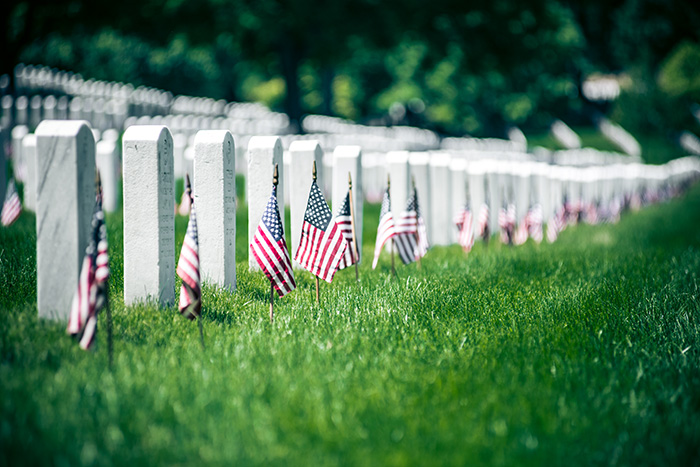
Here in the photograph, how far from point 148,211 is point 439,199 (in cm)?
559

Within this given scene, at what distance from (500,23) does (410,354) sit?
74.1 feet

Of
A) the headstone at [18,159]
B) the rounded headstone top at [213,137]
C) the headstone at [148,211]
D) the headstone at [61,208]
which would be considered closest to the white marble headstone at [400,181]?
the rounded headstone top at [213,137]

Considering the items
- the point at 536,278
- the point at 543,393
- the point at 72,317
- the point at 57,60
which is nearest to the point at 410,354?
the point at 543,393

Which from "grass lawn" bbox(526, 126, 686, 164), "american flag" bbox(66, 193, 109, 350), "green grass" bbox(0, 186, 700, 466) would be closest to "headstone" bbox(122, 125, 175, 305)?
"green grass" bbox(0, 186, 700, 466)

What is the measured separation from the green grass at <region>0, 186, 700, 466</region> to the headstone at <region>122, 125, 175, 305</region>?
191 mm

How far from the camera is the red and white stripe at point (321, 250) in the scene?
5620mm

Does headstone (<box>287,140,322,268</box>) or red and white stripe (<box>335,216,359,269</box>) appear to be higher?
headstone (<box>287,140,322,268</box>)

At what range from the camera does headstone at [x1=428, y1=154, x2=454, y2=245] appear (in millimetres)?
9789

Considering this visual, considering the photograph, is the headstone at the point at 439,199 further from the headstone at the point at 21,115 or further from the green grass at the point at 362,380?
the headstone at the point at 21,115

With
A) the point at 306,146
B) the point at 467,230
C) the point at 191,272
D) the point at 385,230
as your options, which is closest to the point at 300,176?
the point at 306,146

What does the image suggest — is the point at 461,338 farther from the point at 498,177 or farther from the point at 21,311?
the point at 498,177

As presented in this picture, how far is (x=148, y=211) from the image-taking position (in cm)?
495

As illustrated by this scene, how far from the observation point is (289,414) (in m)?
3.37

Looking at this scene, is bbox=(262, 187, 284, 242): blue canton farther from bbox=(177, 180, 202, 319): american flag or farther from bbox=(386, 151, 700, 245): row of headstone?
bbox=(386, 151, 700, 245): row of headstone
